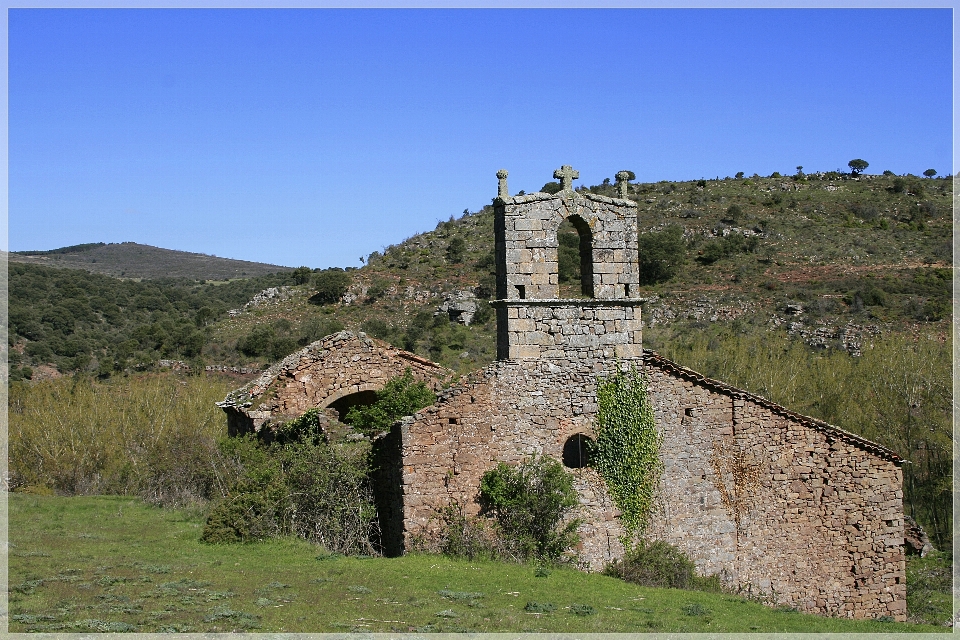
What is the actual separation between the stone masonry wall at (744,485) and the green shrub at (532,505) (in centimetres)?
36

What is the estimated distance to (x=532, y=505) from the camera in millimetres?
16156

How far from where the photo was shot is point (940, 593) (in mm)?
21047

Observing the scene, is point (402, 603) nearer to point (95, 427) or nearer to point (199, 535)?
point (199, 535)

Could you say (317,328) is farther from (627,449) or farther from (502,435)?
(627,449)

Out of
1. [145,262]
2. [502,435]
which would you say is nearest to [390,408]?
[502,435]

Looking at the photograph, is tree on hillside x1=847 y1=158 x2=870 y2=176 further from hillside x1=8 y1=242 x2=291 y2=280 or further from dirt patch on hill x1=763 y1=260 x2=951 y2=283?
hillside x1=8 y1=242 x2=291 y2=280

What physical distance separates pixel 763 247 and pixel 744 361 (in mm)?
26085

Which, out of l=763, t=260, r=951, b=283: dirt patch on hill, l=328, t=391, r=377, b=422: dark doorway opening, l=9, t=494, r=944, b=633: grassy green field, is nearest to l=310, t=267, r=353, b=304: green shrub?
l=763, t=260, r=951, b=283: dirt patch on hill

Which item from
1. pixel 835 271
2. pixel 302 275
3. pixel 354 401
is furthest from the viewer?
pixel 302 275

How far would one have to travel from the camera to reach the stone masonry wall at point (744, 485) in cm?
1675

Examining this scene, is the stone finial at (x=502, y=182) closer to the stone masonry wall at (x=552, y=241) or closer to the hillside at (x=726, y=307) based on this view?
the stone masonry wall at (x=552, y=241)

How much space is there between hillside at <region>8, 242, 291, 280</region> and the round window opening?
83.2 m

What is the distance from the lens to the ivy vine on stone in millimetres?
16844

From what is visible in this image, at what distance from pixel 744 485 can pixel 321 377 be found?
28.9 feet
